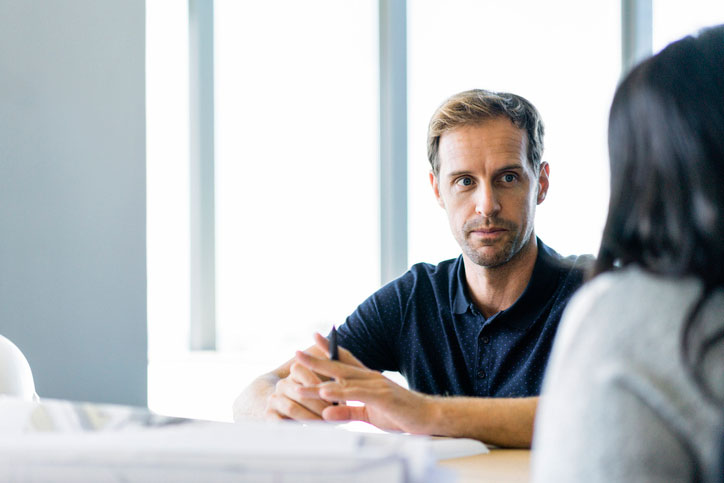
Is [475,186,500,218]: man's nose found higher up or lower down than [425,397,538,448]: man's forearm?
higher up

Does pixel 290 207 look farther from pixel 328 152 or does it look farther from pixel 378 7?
pixel 378 7

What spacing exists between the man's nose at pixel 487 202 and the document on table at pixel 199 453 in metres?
1.19

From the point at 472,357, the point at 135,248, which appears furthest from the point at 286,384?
the point at 135,248

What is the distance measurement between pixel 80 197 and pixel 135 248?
25 cm

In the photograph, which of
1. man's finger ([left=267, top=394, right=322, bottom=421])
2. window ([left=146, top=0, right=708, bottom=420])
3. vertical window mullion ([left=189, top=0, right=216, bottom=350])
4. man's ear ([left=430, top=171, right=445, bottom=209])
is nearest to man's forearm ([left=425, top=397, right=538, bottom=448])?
man's finger ([left=267, top=394, right=322, bottom=421])

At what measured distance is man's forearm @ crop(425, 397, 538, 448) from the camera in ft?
3.87

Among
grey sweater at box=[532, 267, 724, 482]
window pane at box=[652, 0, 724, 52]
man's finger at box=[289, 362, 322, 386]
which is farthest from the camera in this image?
window pane at box=[652, 0, 724, 52]

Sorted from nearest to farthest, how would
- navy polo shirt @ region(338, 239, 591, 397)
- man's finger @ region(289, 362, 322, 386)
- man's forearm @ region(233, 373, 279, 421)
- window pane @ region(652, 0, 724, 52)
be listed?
1. man's finger @ region(289, 362, 322, 386)
2. man's forearm @ region(233, 373, 279, 421)
3. navy polo shirt @ region(338, 239, 591, 397)
4. window pane @ region(652, 0, 724, 52)

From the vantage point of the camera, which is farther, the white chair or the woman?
the white chair

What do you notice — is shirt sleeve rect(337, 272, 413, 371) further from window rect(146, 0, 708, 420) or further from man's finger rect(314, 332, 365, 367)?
window rect(146, 0, 708, 420)

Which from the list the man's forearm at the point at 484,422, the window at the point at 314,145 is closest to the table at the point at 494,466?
the man's forearm at the point at 484,422

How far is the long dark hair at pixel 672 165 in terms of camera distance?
541 millimetres

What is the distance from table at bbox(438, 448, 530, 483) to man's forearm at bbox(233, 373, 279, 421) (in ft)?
1.79

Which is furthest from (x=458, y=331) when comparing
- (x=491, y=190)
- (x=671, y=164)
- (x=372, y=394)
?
(x=671, y=164)
